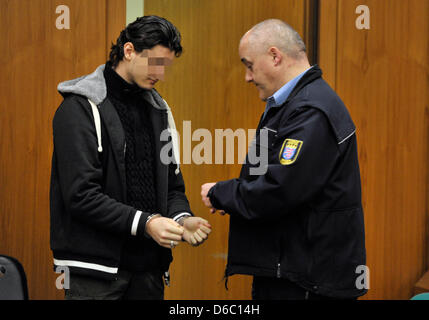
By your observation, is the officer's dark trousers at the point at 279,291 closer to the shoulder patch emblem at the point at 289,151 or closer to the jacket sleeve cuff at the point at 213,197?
the jacket sleeve cuff at the point at 213,197

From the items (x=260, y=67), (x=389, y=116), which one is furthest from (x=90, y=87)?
(x=389, y=116)

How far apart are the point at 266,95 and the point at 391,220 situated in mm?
1637

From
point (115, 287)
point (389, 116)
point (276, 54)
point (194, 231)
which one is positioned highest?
point (276, 54)

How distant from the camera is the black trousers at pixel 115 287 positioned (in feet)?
6.23

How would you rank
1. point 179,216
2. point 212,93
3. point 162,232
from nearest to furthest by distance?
point 162,232 < point 179,216 < point 212,93

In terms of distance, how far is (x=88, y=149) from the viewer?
1834 mm

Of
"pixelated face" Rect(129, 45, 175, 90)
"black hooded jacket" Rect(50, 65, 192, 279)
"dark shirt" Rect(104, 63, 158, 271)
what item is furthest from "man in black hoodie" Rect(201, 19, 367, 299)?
"pixelated face" Rect(129, 45, 175, 90)

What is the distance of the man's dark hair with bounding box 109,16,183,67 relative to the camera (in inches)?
78.4

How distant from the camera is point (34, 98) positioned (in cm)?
286

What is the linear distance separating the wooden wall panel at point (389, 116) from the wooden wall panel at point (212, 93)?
0.33m

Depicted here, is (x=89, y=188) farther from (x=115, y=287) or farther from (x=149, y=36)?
(x=149, y=36)

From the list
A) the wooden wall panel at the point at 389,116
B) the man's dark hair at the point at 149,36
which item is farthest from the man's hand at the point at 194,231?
the wooden wall panel at the point at 389,116

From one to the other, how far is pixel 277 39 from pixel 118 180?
2.77ft
